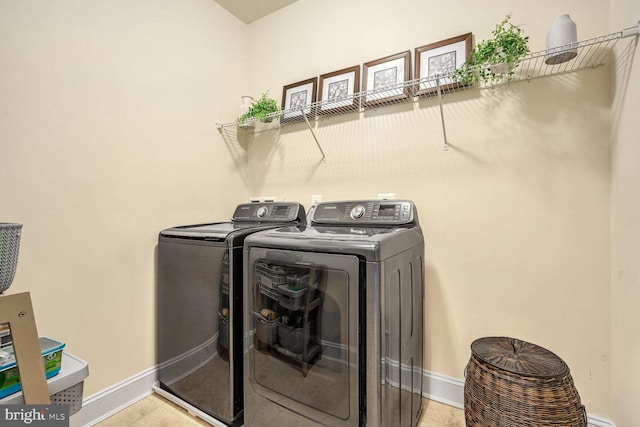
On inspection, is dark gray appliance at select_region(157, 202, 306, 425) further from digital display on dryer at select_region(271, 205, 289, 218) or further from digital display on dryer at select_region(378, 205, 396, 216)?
digital display on dryer at select_region(378, 205, 396, 216)

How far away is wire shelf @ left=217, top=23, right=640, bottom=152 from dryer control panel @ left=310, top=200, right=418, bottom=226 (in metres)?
0.61

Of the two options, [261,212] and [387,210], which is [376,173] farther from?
[261,212]

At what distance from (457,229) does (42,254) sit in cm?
212

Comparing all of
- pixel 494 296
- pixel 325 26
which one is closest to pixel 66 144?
pixel 325 26

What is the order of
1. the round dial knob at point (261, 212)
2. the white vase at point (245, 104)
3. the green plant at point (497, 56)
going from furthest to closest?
1. the white vase at point (245, 104)
2. the round dial knob at point (261, 212)
3. the green plant at point (497, 56)

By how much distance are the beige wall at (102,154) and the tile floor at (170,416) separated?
193 mm

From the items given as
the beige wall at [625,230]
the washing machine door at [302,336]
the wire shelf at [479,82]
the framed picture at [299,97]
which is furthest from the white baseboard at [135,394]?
the framed picture at [299,97]

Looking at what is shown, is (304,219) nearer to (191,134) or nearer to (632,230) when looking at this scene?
(191,134)

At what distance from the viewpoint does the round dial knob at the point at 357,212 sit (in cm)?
170

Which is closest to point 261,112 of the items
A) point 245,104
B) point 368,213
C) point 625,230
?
point 245,104

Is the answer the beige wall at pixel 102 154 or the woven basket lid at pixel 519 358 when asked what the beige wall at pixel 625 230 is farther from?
the beige wall at pixel 102 154

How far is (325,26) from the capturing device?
2.16m

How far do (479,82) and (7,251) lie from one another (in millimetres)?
2131

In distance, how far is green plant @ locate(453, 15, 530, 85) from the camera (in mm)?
1375
